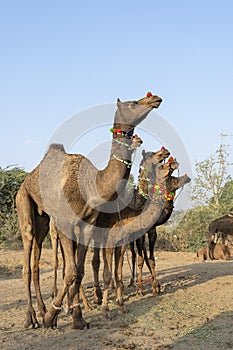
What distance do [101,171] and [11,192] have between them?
1550 centimetres

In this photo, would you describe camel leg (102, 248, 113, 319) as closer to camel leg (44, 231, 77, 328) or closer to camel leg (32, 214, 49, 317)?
camel leg (44, 231, 77, 328)

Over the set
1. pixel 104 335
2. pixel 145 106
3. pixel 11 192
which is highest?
pixel 11 192

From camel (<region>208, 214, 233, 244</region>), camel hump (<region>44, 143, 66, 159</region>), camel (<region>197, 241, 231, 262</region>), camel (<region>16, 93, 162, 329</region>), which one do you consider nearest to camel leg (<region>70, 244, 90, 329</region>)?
camel (<region>16, 93, 162, 329</region>)

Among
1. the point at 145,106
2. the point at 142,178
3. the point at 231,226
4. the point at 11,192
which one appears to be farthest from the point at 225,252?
the point at 145,106

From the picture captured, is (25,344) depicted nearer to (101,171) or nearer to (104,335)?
(104,335)

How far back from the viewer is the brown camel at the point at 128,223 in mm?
7484

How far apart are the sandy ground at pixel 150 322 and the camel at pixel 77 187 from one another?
0.38m

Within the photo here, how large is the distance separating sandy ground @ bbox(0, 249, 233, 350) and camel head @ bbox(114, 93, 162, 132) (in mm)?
2742

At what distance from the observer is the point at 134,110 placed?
20.4 feet

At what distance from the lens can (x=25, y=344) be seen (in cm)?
585

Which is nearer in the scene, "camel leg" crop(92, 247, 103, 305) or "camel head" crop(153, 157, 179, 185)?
"camel leg" crop(92, 247, 103, 305)

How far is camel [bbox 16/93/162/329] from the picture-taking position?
245 inches

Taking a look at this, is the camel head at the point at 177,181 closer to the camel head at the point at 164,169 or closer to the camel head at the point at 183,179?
the camel head at the point at 183,179

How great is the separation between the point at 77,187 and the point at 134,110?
1319 millimetres
